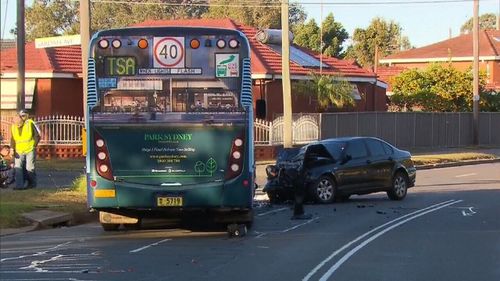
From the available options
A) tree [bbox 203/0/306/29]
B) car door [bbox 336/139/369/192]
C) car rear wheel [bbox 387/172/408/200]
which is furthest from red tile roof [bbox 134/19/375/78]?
tree [bbox 203/0/306/29]

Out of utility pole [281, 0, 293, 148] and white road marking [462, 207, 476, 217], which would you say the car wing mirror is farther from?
utility pole [281, 0, 293, 148]

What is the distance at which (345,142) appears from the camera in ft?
59.8

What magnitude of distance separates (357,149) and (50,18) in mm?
56845

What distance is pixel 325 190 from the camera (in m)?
17.7

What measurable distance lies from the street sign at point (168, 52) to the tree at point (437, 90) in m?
35.6

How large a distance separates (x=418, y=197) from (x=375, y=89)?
75.2 ft

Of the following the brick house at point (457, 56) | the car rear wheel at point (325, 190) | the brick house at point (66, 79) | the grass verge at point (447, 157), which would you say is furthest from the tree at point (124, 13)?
the car rear wheel at point (325, 190)

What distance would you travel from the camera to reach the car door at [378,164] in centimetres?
1830

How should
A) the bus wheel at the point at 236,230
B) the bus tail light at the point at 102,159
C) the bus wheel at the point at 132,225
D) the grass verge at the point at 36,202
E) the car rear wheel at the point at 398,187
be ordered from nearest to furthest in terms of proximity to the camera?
the bus tail light at the point at 102,159 → the bus wheel at the point at 236,230 → the grass verge at the point at 36,202 → the bus wheel at the point at 132,225 → the car rear wheel at the point at 398,187

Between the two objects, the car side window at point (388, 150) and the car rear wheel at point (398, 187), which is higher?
the car side window at point (388, 150)

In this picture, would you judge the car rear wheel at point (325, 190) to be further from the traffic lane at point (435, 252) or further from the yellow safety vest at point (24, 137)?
the yellow safety vest at point (24, 137)

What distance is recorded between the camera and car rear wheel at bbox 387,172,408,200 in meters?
18.7

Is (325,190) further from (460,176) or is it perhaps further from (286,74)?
(460,176)

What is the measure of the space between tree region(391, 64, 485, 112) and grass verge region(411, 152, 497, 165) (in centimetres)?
886
